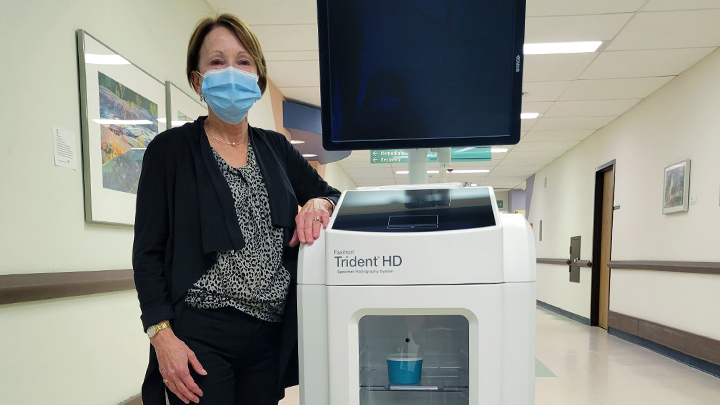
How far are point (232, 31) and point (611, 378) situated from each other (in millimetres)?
3902

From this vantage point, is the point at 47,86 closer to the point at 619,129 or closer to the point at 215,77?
the point at 215,77

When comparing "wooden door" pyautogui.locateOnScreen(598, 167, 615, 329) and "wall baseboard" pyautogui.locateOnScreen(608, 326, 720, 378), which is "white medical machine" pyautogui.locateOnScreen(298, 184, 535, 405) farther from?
"wooden door" pyautogui.locateOnScreen(598, 167, 615, 329)

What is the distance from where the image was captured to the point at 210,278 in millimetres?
1073

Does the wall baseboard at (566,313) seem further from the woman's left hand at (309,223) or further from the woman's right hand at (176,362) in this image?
the woman's right hand at (176,362)

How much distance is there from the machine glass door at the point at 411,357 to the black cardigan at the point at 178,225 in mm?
202

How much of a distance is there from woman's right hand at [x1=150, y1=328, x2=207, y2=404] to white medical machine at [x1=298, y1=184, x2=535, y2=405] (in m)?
0.22

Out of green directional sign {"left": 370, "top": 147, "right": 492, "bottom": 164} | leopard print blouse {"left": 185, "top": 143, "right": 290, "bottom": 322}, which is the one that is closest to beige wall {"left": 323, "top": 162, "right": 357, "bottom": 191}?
green directional sign {"left": 370, "top": 147, "right": 492, "bottom": 164}

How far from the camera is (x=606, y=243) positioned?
6918 millimetres

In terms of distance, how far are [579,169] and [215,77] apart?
7.76m

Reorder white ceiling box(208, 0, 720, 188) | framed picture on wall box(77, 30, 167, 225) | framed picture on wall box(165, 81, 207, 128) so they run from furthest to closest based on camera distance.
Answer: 1. white ceiling box(208, 0, 720, 188)
2. framed picture on wall box(165, 81, 207, 128)
3. framed picture on wall box(77, 30, 167, 225)

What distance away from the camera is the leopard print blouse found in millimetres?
1073

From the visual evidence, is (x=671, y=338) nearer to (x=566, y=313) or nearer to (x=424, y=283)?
(x=566, y=313)

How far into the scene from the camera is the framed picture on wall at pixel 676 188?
183 inches

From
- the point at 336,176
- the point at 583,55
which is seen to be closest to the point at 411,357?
the point at 583,55
